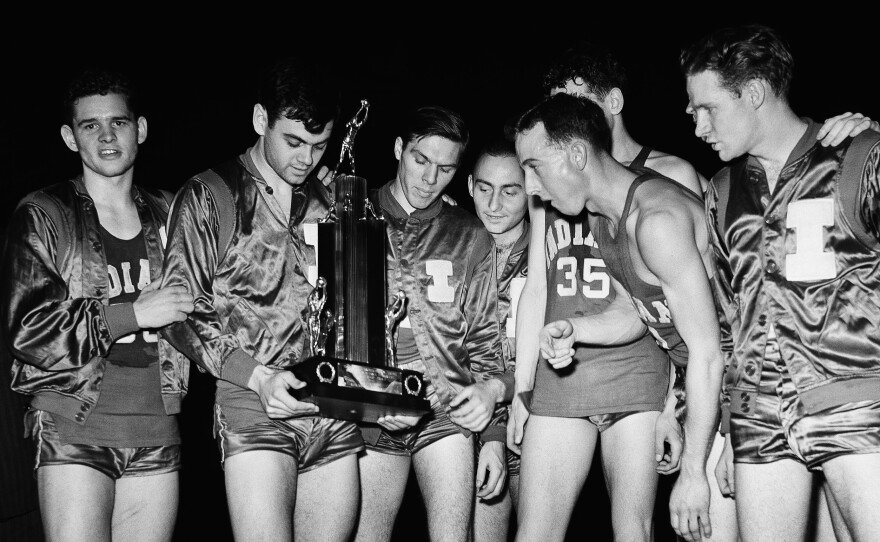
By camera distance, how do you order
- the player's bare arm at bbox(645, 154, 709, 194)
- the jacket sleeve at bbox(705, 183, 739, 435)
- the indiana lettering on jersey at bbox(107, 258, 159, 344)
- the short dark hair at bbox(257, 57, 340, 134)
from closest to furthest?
the jacket sleeve at bbox(705, 183, 739, 435) → the short dark hair at bbox(257, 57, 340, 134) → the player's bare arm at bbox(645, 154, 709, 194) → the indiana lettering on jersey at bbox(107, 258, 159, 344)

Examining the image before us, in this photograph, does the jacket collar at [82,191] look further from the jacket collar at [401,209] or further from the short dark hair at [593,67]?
the short dark hair at [593,67]

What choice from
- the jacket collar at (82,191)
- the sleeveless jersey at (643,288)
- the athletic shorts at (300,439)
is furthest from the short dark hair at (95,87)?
the sleeveless jersey at (643,288)

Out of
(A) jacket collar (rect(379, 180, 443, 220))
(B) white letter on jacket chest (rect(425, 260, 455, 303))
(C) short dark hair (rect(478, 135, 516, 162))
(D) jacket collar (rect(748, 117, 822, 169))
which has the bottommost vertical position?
(B) white letter on jacket chest (rect(425, 260, 455, 303))

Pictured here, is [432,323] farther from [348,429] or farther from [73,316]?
[73,316]

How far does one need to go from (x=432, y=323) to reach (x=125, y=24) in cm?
201

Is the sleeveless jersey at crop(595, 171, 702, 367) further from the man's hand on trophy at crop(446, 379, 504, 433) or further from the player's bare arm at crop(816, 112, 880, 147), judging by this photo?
the man's hand on trophy at crop(446, 379, 504, 433)

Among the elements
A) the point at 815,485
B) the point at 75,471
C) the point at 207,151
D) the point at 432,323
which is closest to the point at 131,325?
the point at 75,471

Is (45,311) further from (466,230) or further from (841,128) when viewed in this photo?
(841,128)

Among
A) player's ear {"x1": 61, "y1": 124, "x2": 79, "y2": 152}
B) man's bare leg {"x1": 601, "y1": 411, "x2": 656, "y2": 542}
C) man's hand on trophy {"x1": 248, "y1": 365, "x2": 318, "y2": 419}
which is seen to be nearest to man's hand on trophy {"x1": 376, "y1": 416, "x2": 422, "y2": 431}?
man's hand on trophy {"x1": 248, "y1": 365, "x2": 318, "y2": 419}

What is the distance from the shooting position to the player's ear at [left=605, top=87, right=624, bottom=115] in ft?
10.6

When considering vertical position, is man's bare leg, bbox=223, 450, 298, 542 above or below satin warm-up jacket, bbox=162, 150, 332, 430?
below

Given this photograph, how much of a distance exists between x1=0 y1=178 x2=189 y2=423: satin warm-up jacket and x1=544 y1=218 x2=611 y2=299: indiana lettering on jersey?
3.67 ft

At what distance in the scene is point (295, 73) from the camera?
2.93 meters

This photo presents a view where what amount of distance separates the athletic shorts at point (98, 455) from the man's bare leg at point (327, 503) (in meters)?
0.42
